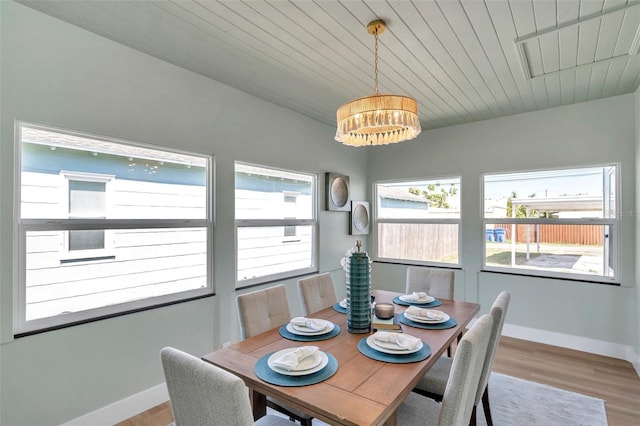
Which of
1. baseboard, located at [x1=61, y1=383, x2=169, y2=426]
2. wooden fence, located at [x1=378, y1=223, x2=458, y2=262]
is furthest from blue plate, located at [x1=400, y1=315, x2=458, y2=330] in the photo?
wooden fence, located at [x1=378, y1=223, x2=458, y2=262]

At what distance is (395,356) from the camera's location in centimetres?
151

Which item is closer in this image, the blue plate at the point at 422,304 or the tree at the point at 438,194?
the blue plate at the point at 422,304

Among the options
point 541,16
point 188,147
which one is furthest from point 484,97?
point 188,147

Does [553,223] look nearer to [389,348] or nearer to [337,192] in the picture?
[337,192]

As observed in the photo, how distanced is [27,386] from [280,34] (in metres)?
2.57

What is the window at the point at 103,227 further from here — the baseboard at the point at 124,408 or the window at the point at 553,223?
the window at the point at 553,223

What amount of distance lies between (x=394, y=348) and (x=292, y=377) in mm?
546

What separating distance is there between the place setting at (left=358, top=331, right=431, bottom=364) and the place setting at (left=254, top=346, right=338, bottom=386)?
0.21m

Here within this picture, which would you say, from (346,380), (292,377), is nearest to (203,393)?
(292,377)

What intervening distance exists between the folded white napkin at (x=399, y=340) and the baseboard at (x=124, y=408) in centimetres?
177

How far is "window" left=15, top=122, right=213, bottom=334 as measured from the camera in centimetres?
186

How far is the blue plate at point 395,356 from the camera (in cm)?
147

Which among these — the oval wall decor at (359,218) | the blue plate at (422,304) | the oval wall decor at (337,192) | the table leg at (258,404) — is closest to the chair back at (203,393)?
the table leg at (258,404)

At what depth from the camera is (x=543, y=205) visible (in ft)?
11.5
